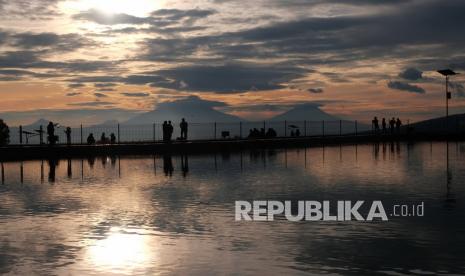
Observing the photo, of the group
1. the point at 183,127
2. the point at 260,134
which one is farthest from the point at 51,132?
the point at 260,134

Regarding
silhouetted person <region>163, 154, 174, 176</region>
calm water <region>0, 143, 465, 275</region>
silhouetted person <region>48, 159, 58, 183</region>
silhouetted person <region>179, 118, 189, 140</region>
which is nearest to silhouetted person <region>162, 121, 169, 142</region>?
silhouetted person <region>179, 118, 189, 140</region>

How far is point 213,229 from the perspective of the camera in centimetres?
1220

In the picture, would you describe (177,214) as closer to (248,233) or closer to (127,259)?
(248,233)

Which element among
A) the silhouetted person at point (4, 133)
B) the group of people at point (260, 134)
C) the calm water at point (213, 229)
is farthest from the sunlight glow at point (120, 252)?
the group of people at point (260, 134)

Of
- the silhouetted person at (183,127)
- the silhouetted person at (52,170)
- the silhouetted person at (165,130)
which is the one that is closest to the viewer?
the silhouetted person at (52,170)

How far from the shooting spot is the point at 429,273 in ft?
28.6

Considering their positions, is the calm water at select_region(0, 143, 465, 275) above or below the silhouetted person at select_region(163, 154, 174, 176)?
below

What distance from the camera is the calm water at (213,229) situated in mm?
9352

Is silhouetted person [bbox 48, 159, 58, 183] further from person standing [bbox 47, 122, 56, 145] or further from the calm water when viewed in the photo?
person standing [bbox 47, 122, 56, 145]

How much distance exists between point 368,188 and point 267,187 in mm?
2952

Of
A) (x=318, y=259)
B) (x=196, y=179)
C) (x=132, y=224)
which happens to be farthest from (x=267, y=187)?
(x=318, y=259)

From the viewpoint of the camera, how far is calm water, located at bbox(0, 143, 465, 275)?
9.35 meters

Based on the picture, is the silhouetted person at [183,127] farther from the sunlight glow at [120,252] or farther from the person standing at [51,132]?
the sunlight glow at [120,252]

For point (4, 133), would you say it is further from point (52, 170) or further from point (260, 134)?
point (260, 134)
